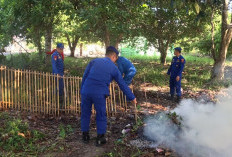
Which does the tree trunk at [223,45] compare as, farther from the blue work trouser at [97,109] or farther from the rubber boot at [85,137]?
the rubber boot at [85,137]

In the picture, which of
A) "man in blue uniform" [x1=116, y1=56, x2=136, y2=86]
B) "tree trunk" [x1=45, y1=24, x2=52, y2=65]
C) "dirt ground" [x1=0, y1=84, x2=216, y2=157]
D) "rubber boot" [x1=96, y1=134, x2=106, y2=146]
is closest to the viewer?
"dirt ground" [x1=0, y1=84, x2=216, y2=157]

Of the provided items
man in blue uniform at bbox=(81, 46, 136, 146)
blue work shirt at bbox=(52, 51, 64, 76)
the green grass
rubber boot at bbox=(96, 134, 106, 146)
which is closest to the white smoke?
rubber boot at bbox=(96, 134, 106, 146)

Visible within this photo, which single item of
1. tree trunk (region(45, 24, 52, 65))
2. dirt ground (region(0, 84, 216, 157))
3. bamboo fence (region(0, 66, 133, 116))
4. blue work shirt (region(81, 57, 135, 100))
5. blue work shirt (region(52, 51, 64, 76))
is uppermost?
tree trunk (region(45, 24, 52, 65))

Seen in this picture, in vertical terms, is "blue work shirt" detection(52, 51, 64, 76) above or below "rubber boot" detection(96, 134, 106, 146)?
above

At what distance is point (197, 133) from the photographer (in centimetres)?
436

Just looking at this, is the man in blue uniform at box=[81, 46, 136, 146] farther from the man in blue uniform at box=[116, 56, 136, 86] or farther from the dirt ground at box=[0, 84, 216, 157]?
the man in blue uniform at box=[116, 56, 136, 86]

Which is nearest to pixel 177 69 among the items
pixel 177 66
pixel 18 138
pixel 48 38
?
pixel 177 66

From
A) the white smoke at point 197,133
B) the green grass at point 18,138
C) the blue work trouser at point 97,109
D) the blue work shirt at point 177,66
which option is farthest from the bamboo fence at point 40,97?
the blue work shirt at point 177,66

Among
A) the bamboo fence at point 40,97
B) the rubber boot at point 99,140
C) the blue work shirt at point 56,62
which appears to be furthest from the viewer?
the blue work shirt at point 56,62

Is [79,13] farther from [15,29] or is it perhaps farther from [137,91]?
[15,29]

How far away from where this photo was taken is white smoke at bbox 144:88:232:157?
3812 mm

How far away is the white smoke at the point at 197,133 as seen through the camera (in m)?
3.81

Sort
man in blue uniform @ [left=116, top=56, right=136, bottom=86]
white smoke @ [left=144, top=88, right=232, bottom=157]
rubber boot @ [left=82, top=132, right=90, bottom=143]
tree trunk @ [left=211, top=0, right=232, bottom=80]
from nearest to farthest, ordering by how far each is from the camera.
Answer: white smoke @ [left=144, top=88, right=232, bottom=157] → rubber boot @ [left=82, top=132, right=90, bottom=143] → man in blue uniform @ [left=116, top=56, right=136, bottom=86] → tree trunk @ [left=211, top=0, right=232, bottom=80]

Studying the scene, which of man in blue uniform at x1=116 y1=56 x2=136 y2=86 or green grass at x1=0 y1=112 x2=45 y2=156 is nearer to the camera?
green grass at x1=0 y1=112 x2=45 y2=156
